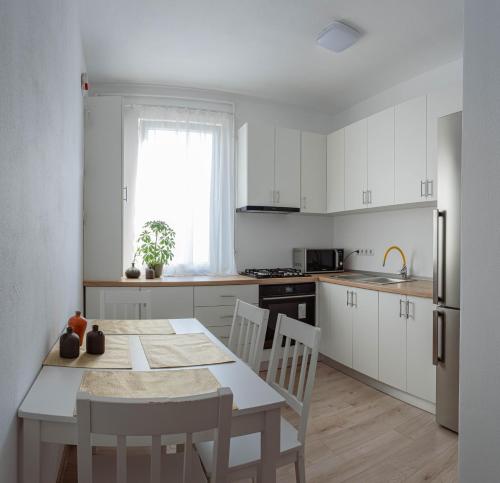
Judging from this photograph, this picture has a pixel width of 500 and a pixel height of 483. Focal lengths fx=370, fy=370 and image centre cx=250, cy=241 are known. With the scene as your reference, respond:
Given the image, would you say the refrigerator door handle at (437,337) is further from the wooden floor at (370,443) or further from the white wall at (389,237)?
the white wall at (389,237)

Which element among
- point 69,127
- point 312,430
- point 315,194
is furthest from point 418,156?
point 69,127

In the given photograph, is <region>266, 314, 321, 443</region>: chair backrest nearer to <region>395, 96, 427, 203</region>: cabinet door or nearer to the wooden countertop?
the wooden countertop

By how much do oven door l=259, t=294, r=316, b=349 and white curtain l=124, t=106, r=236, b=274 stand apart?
0.65 metres

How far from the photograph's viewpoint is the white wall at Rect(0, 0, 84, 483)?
1.01 meters

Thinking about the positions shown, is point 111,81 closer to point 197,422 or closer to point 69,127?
point 69,127

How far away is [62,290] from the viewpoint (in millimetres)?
1999

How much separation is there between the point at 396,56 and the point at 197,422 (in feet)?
10.8

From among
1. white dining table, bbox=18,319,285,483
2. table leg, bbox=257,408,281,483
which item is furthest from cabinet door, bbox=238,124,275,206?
table leg, bbox=257,408,281,483

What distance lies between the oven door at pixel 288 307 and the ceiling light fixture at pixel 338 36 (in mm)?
2199

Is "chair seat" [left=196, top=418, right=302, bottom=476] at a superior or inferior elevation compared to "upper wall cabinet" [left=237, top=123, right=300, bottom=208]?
inferior

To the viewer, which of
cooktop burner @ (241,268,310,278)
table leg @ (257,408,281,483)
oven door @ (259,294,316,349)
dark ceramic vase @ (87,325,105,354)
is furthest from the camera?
cooktop burner @ (241,268,310,278)

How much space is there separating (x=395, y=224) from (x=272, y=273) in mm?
1319

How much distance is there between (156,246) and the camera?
11.5 feet

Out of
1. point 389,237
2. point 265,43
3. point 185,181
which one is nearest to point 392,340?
point 389,237
